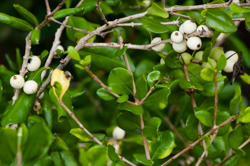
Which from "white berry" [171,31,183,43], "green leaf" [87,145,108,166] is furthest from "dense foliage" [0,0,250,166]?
"green leaf" [87,145,108,166]

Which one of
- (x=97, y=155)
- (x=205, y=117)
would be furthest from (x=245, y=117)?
(x=97, y=155)

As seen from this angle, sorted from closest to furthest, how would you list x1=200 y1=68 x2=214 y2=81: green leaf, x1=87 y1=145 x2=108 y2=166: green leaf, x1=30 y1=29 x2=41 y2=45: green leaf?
x1=87 y1=145 x2=108 y2=166: green leaf
x1=200 y1=68 x2=214 y2=81: green leaf
x1=30 y1=29 x2=41 y2=45: green leaf

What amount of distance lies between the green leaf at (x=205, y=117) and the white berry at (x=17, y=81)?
13.8 inches

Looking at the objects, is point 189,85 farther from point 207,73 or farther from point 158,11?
point 158,11

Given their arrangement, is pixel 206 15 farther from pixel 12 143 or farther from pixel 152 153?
pixel 12 143

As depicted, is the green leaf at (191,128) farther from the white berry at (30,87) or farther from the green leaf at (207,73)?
the white berry at (30,87)

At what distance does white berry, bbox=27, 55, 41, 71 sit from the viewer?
2.14 feet

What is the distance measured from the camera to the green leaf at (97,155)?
42 centimetres

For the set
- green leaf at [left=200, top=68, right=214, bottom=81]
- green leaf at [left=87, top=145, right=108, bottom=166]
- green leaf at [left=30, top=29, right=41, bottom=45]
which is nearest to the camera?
green leaf at [left=87, top=145, right=108, bottom=166]

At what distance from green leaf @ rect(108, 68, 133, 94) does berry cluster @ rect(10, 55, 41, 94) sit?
15 centimetres

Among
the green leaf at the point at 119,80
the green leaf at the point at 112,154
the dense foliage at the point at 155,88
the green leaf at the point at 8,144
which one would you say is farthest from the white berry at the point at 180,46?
the green leaf at the point at 8,144

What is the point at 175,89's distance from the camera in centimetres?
62

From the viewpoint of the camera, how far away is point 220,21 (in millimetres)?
566

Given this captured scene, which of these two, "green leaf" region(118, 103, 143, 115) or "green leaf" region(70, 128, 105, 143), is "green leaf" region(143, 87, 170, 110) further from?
"green leaf" region(70, 128, 105, 143)
